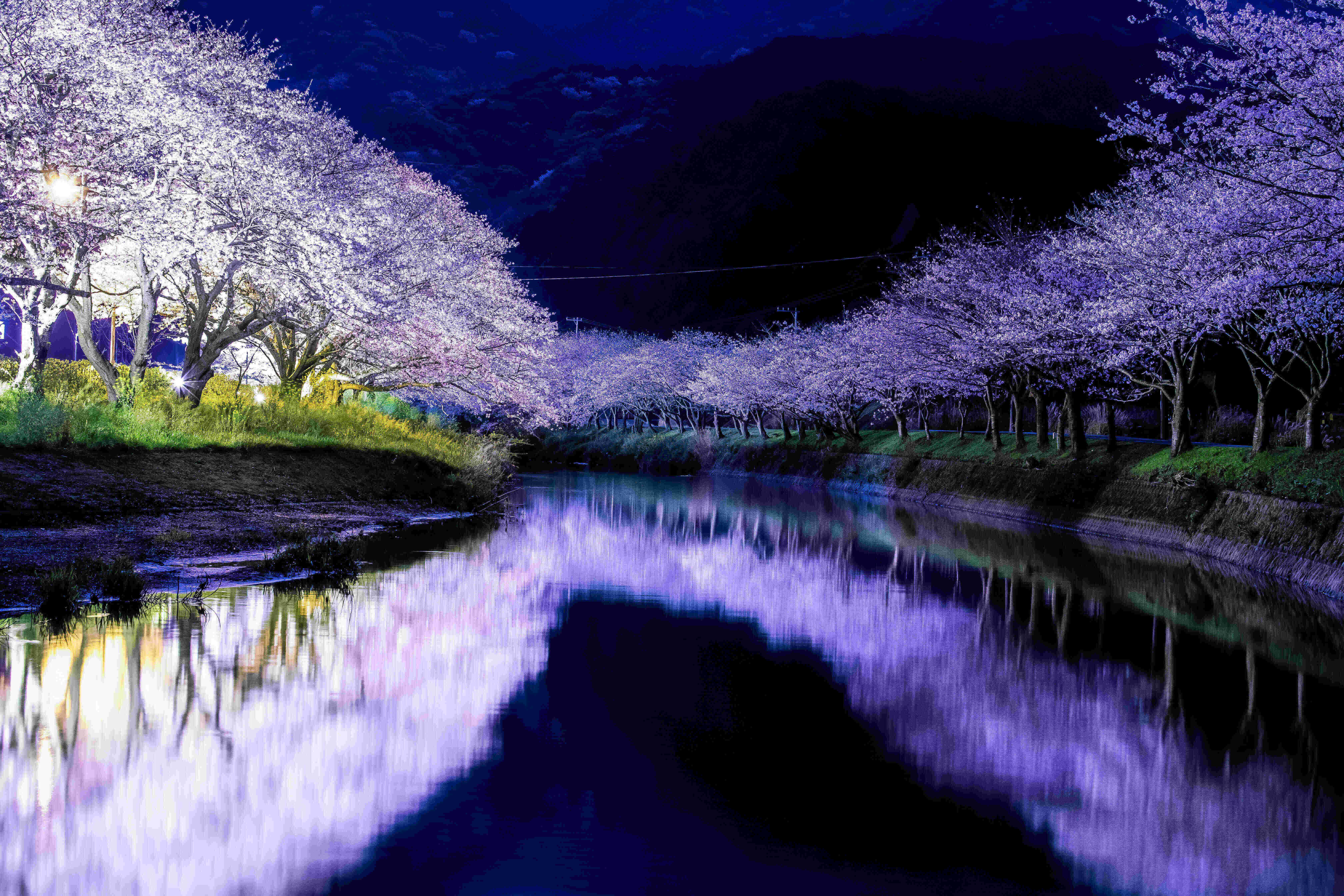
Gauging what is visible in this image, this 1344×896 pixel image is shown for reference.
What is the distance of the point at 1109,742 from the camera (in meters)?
9.65

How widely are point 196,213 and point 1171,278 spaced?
21.3m

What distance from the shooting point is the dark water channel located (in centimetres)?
652

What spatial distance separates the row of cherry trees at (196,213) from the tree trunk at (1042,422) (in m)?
22.2

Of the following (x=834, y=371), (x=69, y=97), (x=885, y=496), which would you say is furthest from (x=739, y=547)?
(x=834, y=371)

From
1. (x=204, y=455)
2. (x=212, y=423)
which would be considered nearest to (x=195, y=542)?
(x=204, y=455)

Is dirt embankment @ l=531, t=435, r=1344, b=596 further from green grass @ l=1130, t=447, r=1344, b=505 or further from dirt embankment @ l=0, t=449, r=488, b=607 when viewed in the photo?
dirt embankment @ l=0, t=449, r=488, b=607

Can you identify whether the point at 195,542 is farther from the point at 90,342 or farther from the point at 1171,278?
the point at 1171,278

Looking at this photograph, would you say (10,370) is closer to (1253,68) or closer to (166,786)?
(166,786)

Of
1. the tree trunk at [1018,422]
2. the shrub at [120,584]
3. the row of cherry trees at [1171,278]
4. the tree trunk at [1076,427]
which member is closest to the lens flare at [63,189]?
the shrub at [120,584]

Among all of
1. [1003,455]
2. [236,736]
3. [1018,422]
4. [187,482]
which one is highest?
[1018,422]

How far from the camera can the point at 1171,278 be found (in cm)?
2466

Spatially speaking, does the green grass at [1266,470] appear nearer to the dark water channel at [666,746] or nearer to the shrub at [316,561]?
the dark water channel at [666,746]

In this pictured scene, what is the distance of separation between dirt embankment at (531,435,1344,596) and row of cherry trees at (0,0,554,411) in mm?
19742

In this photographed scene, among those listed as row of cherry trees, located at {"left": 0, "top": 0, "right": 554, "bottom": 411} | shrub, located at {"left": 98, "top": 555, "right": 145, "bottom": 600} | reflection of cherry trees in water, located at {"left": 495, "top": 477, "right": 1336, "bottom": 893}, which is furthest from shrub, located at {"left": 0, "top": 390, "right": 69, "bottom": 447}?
reflection of cherry trees in water, located at {"left": 495, "top": 477, "right": 1336, "bottom": 893}
